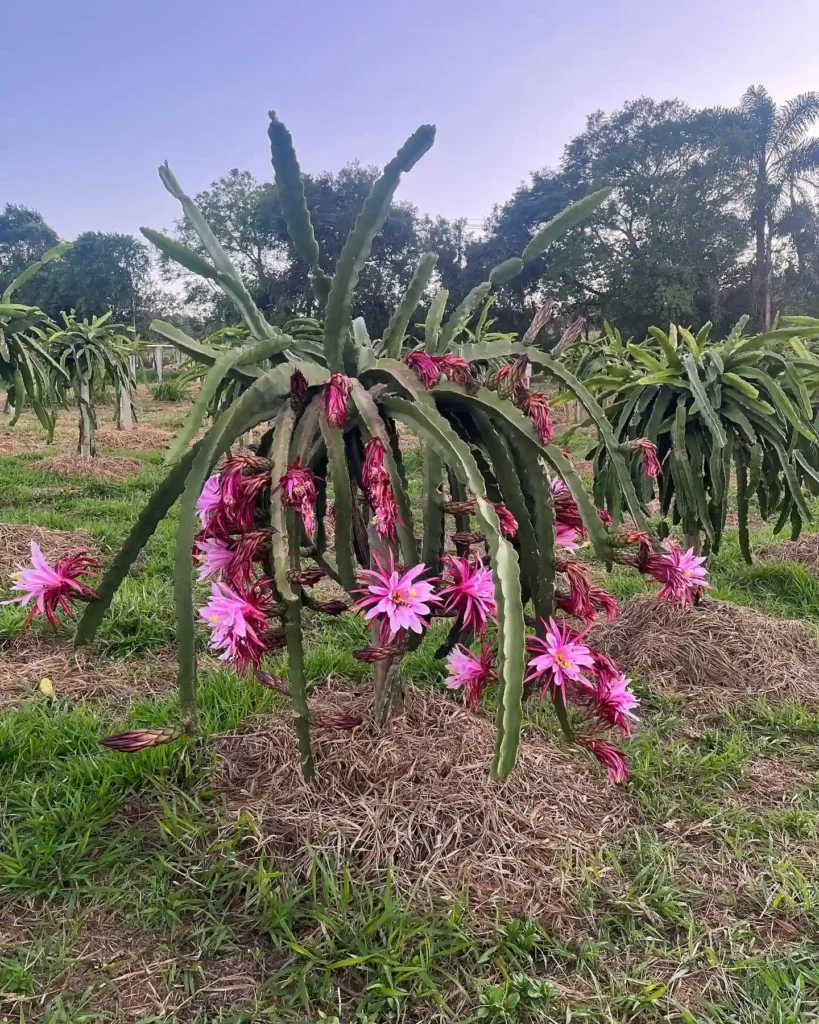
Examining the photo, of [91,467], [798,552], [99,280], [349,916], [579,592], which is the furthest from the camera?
[99,280]

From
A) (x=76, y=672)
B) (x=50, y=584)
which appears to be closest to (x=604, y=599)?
(x=50, y=584)

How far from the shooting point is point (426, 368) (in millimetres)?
1357

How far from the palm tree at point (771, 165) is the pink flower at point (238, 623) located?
68.1 ft

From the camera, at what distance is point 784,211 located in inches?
808

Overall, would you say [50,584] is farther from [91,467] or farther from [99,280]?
[99,280]

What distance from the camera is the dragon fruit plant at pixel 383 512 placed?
107 centimetres

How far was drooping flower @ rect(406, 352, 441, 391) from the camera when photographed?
4.44 feet

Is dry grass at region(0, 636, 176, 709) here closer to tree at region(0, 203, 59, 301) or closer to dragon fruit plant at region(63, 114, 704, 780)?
dragon fruit plant at region(63, 114, 704, 780)

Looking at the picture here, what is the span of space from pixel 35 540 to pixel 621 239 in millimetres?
22262

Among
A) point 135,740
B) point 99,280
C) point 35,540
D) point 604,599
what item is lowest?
Answer: point 35,540

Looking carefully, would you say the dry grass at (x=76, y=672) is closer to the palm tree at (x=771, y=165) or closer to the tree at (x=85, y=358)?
the tree at (x=85, y=358)

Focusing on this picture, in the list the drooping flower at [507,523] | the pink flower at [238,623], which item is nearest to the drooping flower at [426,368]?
the drooping flower at [507,523]

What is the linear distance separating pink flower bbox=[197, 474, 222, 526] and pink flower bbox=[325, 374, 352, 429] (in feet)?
0.81

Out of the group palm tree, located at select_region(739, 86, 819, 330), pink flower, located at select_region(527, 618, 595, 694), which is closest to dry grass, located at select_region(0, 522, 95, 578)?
pink flower, located at select_region(527, 618, 595, 694)
